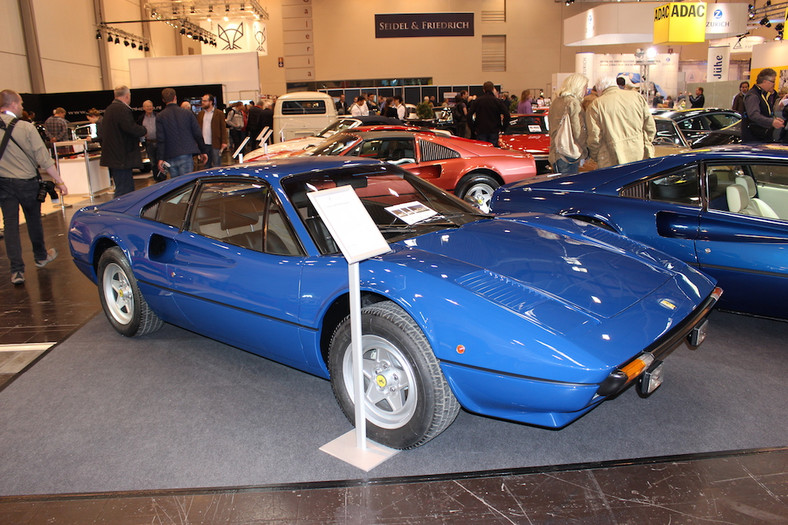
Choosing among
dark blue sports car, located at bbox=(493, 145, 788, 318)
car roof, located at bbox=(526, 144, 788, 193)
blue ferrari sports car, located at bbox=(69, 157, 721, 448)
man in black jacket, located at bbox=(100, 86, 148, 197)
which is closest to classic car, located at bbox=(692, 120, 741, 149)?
dark blue sports car, located at bbox=(493, 145, 788, 318)

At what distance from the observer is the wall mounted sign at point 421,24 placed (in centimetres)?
3073

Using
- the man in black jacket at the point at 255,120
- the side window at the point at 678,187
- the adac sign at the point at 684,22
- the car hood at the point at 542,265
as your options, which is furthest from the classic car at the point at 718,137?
the man in black jacket at the point at 255,120

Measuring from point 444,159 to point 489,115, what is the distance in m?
3.79

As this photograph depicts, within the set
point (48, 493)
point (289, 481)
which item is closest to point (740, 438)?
point (289, 481)

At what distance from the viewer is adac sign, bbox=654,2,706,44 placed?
742 inches

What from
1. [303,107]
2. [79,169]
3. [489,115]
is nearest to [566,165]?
[489,115]

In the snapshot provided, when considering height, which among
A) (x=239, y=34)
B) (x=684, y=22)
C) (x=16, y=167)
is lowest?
(x=16, y=167)

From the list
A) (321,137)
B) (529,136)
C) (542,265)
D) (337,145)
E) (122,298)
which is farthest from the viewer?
(321,137)

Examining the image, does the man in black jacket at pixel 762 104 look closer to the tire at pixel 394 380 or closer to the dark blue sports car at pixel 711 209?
the dark blue sports car at pixel 711 209

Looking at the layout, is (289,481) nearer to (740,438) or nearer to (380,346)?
(380,346)

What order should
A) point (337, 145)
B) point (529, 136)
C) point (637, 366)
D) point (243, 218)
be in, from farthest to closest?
point (529, 136) → point (337, 145) → point (243, 218) → point (637, 366)

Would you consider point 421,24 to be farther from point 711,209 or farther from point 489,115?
point 711,209

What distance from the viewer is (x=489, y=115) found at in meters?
11.2

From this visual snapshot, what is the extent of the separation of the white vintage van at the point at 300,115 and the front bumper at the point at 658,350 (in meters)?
13.2
